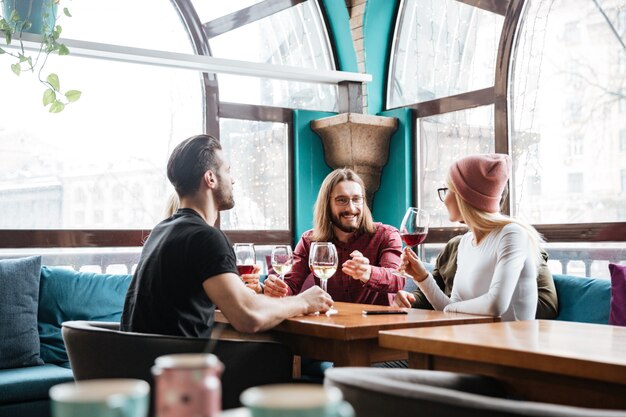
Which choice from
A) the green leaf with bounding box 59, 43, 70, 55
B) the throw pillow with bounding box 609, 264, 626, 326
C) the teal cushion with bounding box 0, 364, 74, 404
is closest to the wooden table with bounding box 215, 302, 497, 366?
the throw pillow with bounding box 609, 264, 626, 326

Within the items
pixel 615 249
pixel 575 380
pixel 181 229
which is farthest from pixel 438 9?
pixel 575 380

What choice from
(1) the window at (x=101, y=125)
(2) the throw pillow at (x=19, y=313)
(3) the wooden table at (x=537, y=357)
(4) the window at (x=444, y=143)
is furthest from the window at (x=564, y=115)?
(2) the throw pillow at (x=19, y=313)

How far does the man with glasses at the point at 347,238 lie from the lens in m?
3.69

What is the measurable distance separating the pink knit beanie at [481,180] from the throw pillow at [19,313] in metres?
2.12

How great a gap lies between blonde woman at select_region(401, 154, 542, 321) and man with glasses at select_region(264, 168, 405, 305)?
617 mm

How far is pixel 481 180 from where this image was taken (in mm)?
2910

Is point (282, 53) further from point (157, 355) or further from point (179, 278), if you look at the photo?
point (157, 355)

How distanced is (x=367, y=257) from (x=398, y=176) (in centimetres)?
171

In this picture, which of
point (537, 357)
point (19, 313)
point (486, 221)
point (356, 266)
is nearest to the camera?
point (537, 357)

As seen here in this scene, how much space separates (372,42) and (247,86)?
94 cm

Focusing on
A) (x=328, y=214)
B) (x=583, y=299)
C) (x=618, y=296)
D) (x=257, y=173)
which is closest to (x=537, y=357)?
(x=618, y=296)

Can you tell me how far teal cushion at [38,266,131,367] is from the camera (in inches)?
152

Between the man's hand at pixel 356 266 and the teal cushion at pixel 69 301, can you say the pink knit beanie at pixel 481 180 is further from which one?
the teal cushion at pixel 69 301

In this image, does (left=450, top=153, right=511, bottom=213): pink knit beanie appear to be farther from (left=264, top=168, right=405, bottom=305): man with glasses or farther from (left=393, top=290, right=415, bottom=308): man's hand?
(left=264, top=168, right=405, bottom=305): man with glasses
